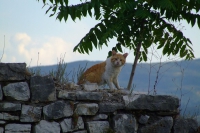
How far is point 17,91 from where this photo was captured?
5984 millimetres

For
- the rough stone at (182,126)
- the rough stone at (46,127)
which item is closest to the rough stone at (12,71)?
the rough stone at (46,127)

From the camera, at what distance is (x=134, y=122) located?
6.56 meters

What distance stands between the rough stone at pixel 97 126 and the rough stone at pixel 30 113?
35.0 inches

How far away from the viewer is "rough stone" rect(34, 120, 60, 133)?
19.9 ft

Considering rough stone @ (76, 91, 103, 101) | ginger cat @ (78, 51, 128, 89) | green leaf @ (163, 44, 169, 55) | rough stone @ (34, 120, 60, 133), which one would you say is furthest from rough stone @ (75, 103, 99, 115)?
green leaf @ (163, 44, 169, 55)

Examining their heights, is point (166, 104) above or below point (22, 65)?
below

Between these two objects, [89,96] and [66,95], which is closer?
[66,95]

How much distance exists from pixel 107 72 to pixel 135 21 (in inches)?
49.3

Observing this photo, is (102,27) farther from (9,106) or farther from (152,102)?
(9,106)

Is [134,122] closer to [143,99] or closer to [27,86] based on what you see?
[143,99]

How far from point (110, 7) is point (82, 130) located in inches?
106

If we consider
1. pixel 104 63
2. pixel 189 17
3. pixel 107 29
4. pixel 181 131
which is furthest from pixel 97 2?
pixel 181 131

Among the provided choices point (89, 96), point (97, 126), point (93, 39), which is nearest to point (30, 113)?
point (89, 96)

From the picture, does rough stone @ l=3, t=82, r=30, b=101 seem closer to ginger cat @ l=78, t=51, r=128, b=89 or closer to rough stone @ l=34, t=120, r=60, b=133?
rough stone @ l=34, t=120, r=60, b=133
